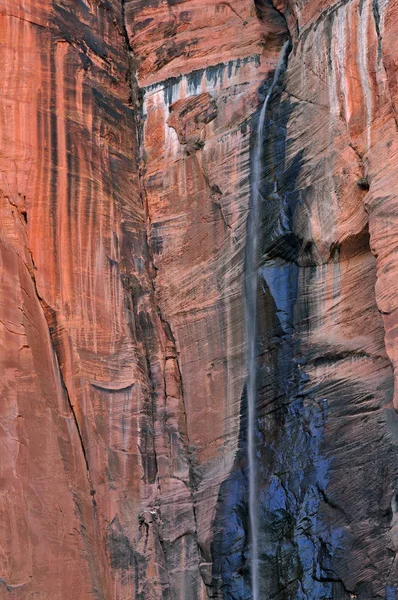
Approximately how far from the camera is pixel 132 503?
13.2 metres

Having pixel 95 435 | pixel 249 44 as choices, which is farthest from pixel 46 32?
pixel 95 435

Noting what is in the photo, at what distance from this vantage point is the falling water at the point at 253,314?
12.7m

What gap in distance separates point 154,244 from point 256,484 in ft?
13.7

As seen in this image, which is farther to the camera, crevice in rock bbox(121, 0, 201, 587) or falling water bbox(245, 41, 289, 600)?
crevice in rock bbox(121, 0, 201, 587)

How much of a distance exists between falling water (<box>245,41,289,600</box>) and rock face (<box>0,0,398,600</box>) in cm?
10

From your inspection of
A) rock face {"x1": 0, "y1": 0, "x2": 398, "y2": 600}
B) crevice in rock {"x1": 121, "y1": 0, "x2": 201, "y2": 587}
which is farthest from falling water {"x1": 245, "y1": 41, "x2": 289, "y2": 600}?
crevice in rock {"x1": 121, "y1": 0, "x2": 201, "y2": 587}

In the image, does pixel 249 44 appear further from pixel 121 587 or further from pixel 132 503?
pixel 121 587

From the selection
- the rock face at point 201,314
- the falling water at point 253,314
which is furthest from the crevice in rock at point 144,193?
the falling water at point 253,314

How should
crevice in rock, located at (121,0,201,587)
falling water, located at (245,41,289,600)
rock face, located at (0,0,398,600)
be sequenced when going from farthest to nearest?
crevice in rock, located at (121,0,201,587) → falling water, located at (245,41,289,600) → rock face, located at (0,0,398,600)

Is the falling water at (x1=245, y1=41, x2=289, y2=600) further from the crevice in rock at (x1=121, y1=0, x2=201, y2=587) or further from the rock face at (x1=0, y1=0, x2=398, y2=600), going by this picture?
the crevice in rock at (x1=121, y1=0, x2=201, y2=587)

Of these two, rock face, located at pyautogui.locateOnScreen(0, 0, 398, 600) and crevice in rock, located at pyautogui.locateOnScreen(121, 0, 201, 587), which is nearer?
rock face, located at pyautogui.locateOnScreen(0, 0, 398, 600)

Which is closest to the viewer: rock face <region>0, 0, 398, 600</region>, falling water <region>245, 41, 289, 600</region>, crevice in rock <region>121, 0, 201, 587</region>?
rock face <region>0, 0, 398, 600</region>

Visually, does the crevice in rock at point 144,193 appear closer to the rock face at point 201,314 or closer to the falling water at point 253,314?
the rock face at point 201,314

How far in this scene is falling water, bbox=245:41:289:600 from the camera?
41.7ft
